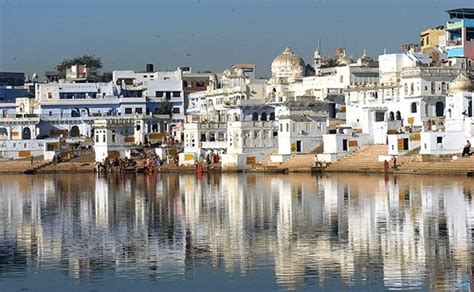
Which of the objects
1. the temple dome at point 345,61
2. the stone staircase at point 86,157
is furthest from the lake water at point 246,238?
the temple dome at point 345,61

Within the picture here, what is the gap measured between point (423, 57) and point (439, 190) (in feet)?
105

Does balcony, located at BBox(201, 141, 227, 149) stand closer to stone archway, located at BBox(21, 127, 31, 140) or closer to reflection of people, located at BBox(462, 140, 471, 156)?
stone archway, located at BBox(21, 127, 31, 140)

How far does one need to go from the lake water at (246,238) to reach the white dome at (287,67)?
34010 mm

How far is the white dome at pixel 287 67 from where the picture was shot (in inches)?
2968

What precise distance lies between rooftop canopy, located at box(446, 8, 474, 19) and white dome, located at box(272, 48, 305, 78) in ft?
33.1

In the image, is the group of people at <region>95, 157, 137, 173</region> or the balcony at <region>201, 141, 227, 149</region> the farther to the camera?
the group of people at <region>95, 157, 137, 173</region>

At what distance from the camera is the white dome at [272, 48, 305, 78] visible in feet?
247

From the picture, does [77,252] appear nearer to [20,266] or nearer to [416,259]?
[20,266]

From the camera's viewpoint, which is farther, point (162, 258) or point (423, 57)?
point (423, 57)

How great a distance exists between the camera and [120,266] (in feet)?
68.0

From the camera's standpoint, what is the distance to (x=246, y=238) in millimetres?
24375

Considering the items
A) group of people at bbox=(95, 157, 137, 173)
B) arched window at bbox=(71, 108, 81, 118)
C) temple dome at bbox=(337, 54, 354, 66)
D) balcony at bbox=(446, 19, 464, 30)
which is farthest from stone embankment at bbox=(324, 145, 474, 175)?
arched window at bbox=(71, 108, 81, 118)

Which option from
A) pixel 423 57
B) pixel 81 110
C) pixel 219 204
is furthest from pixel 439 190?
pixel 81 110

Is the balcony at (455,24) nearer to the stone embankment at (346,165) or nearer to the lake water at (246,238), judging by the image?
the stone embankment at (346,165)
